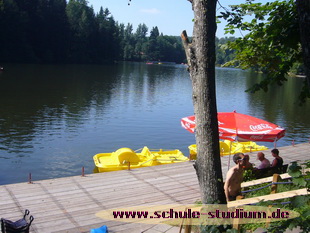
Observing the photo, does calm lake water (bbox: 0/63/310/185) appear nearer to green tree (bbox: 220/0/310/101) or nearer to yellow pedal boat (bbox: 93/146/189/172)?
green tree (bbox: 220/0/310/101)

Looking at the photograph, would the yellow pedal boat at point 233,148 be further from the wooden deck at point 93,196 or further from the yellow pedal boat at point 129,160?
the wooden deck at point 93,196

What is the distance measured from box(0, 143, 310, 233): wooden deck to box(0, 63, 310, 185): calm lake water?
387cm

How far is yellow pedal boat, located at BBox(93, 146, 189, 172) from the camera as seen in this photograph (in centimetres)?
1302

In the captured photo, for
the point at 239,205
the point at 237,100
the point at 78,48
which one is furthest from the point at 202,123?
the point at 78,48

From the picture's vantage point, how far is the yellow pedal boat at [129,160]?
42.7ft

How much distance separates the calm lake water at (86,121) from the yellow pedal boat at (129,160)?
8.90ft

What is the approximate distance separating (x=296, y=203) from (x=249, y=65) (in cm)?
590

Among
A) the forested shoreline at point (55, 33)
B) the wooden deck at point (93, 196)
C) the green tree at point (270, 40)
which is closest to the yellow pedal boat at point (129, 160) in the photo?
the wooden deck at point (93, 196)

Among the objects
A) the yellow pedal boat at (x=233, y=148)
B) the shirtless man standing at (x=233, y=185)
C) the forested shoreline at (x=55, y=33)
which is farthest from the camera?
the forested shoreline at (x=55, y=33)

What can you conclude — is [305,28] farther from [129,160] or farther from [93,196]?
[129,160]

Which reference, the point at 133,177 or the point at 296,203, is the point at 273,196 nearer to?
the point at 296,203

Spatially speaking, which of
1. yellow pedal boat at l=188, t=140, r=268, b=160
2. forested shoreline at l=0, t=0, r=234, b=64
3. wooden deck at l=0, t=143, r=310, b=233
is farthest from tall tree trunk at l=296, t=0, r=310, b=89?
forested shoreline at l=0, t=0, r=234, b=64

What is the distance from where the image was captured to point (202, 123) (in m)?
4.95

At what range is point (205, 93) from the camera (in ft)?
16.2
